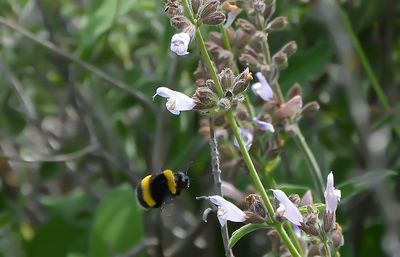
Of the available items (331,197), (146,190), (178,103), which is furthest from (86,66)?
(331,197)

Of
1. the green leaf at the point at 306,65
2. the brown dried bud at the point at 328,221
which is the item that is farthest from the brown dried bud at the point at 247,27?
the green leaf at the point at 306,65

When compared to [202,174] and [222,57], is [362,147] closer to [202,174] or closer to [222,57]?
[202,174]

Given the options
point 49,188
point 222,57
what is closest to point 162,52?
point 222,57

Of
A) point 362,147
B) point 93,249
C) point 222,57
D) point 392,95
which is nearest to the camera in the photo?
point 222,57

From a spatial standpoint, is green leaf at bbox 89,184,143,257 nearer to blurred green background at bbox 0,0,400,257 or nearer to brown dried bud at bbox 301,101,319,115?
blurred green background at bbox 0,0,400,257

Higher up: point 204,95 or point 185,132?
point 204,95

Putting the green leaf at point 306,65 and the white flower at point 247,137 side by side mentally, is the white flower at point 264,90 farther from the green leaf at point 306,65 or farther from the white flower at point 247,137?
the green leaf at point 306,65

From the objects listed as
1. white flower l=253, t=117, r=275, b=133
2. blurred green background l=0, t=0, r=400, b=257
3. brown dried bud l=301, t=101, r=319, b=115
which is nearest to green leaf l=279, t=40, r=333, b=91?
blurred green background l=0, t=0, r=400, b=257

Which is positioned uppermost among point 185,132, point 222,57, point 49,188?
point 222,57
